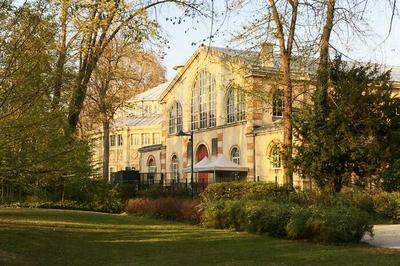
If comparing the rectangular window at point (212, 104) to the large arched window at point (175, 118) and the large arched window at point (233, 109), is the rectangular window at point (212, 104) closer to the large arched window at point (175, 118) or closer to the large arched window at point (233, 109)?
the large arched window at point (233, 109)

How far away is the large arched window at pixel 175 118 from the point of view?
54816mm

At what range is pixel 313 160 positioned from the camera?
25.4 meters

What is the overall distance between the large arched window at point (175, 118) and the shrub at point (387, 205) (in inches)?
1282

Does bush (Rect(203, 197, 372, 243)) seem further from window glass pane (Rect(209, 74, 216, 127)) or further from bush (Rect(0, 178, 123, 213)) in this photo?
window glass pane (Rect(209, 74, 216, 127))

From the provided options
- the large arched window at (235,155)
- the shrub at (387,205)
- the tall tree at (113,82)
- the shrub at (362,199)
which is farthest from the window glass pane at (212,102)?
the shrub at (387,205)

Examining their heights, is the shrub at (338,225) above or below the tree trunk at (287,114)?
below

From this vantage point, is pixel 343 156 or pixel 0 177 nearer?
pixel 0 177

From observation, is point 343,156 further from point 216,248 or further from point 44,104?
point 44,104

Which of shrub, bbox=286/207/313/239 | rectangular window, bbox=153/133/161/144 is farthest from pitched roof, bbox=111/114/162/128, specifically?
A: shrub, bbox=286/207/313/239

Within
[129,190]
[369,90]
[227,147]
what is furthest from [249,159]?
[369,90]

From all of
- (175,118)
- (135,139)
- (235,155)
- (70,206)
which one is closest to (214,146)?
(235,155)

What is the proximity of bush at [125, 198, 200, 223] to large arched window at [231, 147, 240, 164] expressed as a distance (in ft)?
50.5

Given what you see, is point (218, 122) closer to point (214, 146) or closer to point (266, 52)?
point (214, 146)

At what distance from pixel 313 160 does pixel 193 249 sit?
12.5 metres
